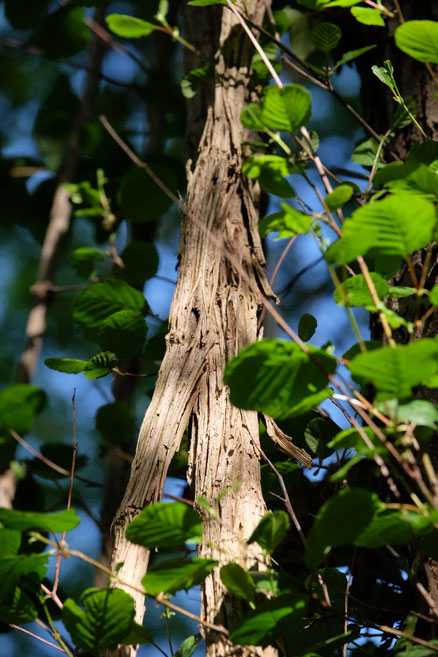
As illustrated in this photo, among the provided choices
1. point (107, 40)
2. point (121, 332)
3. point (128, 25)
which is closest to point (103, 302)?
point (121, 332)

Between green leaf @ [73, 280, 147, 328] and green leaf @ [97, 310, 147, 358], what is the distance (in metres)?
0.06

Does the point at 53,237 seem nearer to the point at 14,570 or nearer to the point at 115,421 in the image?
the point at 115,421

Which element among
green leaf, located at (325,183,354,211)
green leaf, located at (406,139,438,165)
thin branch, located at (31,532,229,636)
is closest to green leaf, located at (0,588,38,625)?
thin branch, located at (31,532,229,636)

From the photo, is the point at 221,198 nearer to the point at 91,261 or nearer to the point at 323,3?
the point at 323,3

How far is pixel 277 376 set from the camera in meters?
0.54

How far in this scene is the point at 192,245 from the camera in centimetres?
97

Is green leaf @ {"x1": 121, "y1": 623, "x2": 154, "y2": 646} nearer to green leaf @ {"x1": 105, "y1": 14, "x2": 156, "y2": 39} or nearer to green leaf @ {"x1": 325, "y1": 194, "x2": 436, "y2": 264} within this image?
green leaf @ {"x1": 325, "y1": 194, "x2": 436, "y2": 264}

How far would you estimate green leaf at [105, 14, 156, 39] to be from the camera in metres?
1.02

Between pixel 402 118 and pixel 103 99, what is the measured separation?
1.48 metres

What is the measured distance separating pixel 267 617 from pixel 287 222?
40 cm

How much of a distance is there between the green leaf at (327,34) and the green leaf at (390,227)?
→ 56cm

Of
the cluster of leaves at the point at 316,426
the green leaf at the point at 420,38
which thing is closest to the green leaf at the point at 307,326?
the cluster of leaves at the point at 316,426

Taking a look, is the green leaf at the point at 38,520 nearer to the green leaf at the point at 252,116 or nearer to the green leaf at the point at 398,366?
the green leaf at the point at 398,366

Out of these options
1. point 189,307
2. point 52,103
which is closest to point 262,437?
point 189,307
